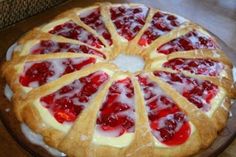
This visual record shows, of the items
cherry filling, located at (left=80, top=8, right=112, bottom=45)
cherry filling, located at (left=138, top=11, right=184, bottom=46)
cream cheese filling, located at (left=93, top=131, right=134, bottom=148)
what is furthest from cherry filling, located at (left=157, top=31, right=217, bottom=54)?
cream cheese filling, located at (left=93, top=131, right=134, bottom=148)

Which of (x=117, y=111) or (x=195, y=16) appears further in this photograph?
(x=195, y=16)

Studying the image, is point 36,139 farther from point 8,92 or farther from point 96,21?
point 96,21

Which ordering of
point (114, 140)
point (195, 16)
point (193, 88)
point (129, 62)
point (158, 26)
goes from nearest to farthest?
point (114, 140), point (193, 88), point (129, 62), point (158, 26), point (195, 16)

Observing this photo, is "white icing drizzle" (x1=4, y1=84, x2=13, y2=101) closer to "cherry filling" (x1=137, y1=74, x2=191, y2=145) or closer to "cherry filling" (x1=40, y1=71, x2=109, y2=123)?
"cherry filling" (x1=40, y1=71, x2=109, y2=123)

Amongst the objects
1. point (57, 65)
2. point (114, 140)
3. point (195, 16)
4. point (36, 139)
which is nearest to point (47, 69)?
point (57, 65)

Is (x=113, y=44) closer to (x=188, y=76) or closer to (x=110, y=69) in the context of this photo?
(x=110, y=69)

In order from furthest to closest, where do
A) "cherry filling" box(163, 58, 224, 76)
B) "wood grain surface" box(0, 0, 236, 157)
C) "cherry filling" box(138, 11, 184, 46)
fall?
"wood grain surface" box(0, 0, 236, 157) < "cherry filling" box(138, 11, 184, 46) < "cherry filling" box(163, 58, 224, 76)
